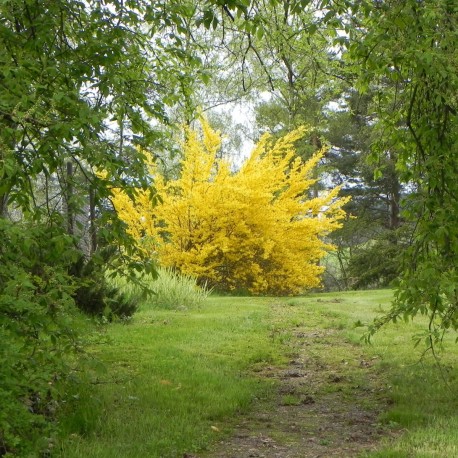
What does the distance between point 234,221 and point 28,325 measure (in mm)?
14392

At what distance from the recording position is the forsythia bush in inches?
669

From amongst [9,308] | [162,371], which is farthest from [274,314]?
[9,308]

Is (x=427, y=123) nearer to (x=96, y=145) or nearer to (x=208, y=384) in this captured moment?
(x=96, y=145)

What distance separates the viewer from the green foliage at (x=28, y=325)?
314 centimetres

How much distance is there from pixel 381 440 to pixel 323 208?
51.8 ft

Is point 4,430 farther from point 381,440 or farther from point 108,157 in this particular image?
point 381,440

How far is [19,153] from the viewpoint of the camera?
12.7ft

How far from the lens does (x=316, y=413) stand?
5801 millimetres

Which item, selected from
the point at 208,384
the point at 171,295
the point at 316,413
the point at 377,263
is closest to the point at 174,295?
the point at 171,295

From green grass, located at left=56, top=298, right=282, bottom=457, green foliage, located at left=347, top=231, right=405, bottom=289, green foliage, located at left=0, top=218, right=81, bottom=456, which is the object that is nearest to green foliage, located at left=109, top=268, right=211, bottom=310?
green grass, located at left=56, top=298, right=282, bottom=457

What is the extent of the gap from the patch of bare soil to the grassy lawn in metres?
0.11

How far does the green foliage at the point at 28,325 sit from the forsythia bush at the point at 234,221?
12.1 meters

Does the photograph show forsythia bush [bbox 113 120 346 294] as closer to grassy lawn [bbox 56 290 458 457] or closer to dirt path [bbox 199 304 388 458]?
grassy lawn [bbox 56 290 458 457]

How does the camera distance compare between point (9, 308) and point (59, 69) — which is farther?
point (59, 69)
